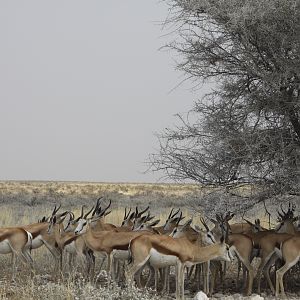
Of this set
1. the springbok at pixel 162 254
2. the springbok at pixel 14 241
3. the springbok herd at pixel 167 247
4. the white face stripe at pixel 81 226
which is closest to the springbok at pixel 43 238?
the springbok herd at pixel 167 247

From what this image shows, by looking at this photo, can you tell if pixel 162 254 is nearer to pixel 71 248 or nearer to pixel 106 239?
pixel 106 239

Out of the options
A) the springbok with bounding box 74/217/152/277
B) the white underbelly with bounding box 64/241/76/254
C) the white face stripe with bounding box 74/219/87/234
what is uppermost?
the white face stripe with bounding box 74/219/87/234

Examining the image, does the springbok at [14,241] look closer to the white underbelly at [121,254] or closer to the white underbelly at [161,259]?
the white underbelly at [121,254]

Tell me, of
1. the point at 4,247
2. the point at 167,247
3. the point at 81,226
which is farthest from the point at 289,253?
the point at 4,247

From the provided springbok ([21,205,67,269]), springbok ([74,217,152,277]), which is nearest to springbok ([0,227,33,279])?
springbok ([21,205,67,269])

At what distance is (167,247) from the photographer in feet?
35.8

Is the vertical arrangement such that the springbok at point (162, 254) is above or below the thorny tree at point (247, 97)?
below

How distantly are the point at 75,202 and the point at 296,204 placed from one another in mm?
25740

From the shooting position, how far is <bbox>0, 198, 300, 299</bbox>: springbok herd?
1099 centimetres

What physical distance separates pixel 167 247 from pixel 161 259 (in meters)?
A: 0.27

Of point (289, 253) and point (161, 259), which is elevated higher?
point (289, 253)

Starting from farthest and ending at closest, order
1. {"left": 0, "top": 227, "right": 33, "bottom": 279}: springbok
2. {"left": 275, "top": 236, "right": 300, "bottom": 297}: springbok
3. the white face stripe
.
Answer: {"left": 0, "top": 227, "right": 33, "bottom": 279}: springbok, the white face stripe, {"left": 275, "top": 236, "right": 300, "bottom": 297}: springbok

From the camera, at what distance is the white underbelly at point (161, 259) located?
10.9 metres

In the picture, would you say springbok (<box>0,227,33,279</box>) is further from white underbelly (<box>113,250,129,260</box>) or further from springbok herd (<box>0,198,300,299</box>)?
white underbelly (<box>113,250,129,260</box>)
